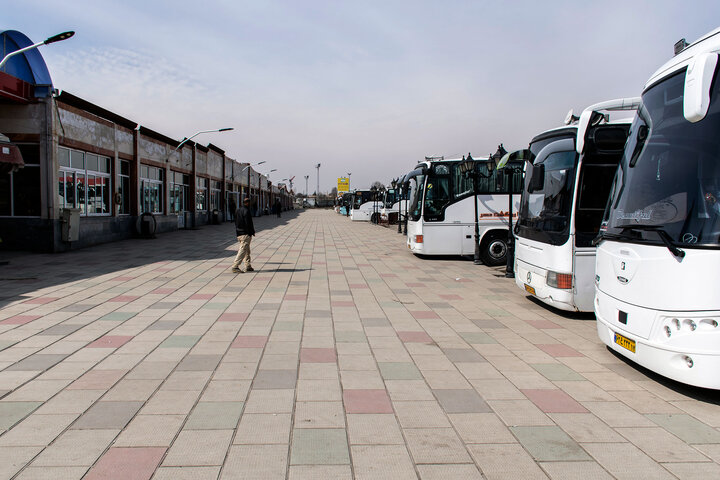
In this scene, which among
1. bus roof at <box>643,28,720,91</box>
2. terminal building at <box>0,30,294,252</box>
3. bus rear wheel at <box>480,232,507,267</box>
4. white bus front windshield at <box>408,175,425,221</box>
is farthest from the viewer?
white bus front windshield at <box>408,175,425,221</box>

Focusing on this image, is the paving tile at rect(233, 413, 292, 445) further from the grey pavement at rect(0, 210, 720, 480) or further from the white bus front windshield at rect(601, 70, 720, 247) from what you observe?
the white bus front windshield at rect(601, 70, 720, 247)

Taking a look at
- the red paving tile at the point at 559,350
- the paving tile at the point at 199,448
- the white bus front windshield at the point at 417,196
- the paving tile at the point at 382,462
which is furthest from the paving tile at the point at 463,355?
the white bus front windshield at the point at 417,196

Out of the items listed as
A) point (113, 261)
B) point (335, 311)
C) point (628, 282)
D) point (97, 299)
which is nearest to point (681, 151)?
point (628, 282)

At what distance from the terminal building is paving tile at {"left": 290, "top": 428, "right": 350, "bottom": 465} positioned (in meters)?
12.7

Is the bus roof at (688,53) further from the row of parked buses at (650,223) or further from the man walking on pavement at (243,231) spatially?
the man walking on pavement at (243,231)

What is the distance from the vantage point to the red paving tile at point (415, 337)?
6301mm

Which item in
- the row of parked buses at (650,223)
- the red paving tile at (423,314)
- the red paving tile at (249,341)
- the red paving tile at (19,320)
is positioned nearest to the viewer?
the row of parked buses at (650,223)

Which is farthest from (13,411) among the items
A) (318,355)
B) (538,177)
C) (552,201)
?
(538,177)

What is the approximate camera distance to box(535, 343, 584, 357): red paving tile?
5832 millimetres

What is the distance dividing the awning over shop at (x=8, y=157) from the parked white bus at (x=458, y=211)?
11.0m

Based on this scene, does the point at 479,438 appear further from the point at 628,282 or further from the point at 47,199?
the point at 47,199

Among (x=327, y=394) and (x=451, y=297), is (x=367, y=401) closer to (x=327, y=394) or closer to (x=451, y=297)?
(x=327, y=394)

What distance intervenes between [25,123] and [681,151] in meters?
17.0

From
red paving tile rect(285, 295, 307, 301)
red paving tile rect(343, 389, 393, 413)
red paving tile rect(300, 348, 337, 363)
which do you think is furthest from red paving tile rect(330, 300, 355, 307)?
red paving tile rect(343, 389, 393, 413)
